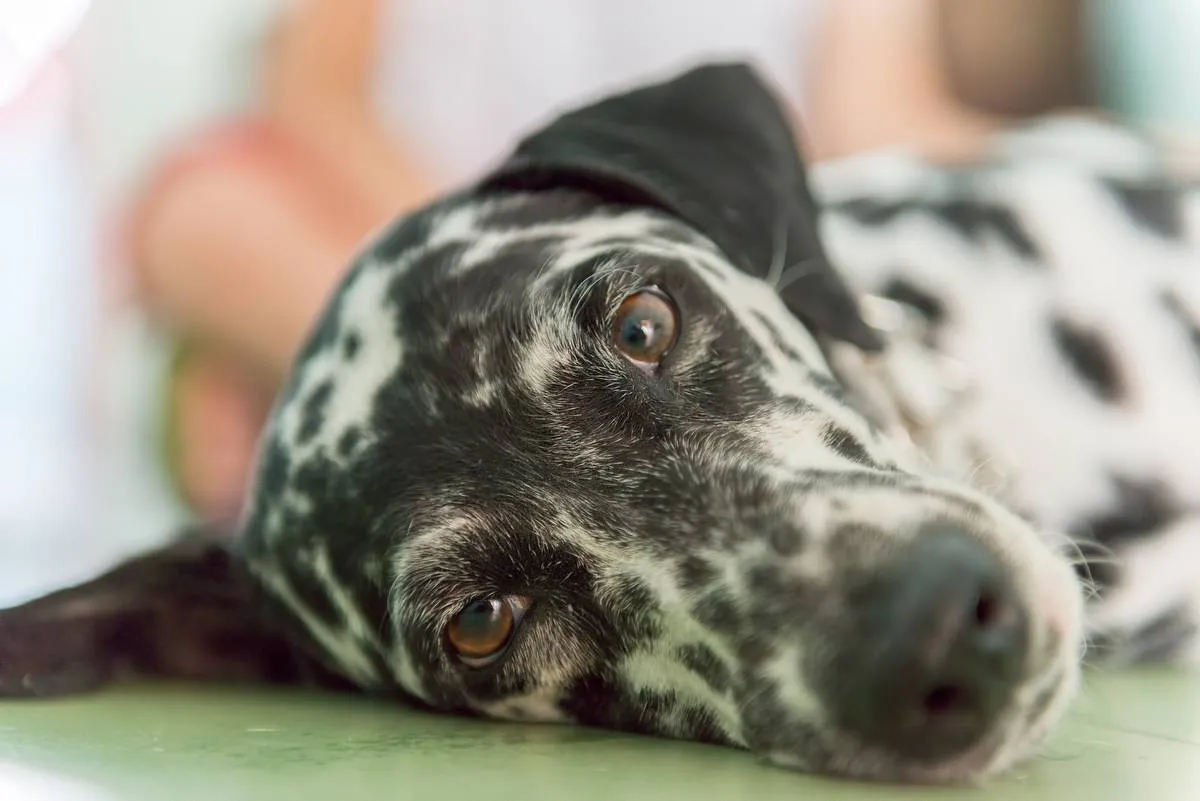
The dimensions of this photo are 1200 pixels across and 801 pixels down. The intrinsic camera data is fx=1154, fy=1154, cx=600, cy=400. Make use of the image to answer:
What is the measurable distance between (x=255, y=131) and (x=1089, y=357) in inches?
129

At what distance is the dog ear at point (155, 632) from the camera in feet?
5.90

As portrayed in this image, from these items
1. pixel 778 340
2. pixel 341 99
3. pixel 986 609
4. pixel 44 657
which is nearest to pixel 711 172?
pixel 778 340

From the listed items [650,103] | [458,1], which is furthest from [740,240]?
[458,1]

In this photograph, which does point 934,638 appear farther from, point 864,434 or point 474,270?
point 474,270

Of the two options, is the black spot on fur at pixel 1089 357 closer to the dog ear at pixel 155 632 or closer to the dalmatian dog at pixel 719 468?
the dalmatian dog at pixel 719 468

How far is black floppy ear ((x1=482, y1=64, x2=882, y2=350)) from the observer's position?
199 centimetres

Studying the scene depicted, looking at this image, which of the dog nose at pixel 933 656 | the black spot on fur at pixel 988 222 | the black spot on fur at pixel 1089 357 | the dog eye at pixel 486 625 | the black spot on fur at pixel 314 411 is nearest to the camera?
the dog nose at pixel 933 656

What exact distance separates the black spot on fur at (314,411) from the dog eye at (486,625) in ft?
1.35

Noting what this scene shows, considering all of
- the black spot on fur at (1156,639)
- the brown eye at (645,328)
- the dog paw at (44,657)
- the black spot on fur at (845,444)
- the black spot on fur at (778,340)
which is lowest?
the black spot on fur at (1156,639)

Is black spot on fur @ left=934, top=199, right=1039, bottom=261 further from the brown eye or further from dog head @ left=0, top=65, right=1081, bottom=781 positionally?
the brown eye

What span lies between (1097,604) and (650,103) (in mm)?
1216

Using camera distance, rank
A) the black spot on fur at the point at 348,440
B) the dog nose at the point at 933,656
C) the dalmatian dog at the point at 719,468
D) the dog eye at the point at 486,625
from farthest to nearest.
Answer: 1. the black spot on fur at the point at 348,440
2. the dog eye at the point at 486,625
3. the dalmatian dog at the point at 719,468
4. the dog nose at the point at 933,656

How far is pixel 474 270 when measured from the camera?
1.74 m

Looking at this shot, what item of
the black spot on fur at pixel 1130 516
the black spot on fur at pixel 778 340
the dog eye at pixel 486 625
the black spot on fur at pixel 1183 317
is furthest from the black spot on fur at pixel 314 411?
the black spot on fur at pixel 1183 317
